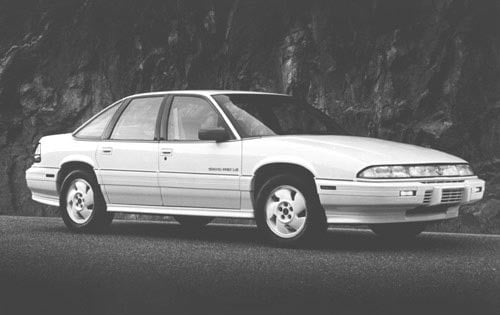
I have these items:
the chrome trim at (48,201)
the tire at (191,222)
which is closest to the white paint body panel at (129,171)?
the chrome trim at (48,201)

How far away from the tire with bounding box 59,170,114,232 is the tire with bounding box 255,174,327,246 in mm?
2353

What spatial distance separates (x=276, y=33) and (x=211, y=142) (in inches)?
250

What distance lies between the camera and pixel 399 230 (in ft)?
33.3

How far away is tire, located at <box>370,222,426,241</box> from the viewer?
995 centimetres

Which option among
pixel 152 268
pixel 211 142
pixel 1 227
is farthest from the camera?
pixel 1 227

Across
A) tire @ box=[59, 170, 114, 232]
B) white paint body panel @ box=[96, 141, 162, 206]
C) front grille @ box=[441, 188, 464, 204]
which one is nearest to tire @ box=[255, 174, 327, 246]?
front grille @ box=[441, 188, 464, 204]

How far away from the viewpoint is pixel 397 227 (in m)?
10.1

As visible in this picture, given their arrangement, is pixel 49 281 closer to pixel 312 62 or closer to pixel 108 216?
pixel 108 216

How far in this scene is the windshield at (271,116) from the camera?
9875 millimetres

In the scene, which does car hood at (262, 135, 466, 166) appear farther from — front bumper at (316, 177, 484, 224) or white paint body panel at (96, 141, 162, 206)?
white paint body panel at (96, 141, 162, 206)

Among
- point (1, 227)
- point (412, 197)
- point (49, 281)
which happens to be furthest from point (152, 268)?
point (1, 227)

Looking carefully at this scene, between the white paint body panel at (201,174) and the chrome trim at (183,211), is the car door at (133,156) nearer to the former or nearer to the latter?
the chrome trim at (183,211)

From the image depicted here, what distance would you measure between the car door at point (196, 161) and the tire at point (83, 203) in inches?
A: 40.7

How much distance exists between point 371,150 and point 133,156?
2.76 meters
